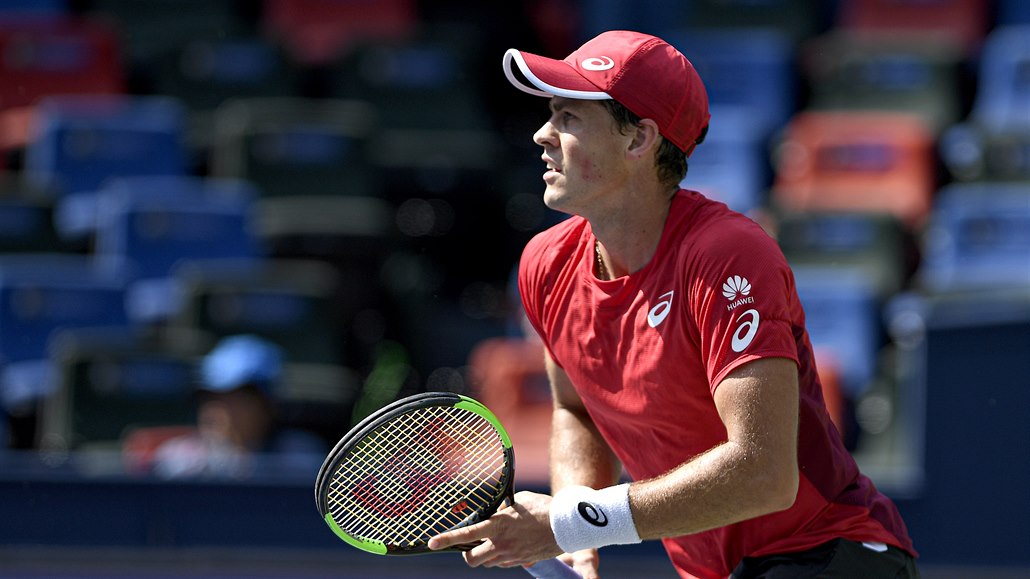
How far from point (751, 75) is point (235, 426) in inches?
161

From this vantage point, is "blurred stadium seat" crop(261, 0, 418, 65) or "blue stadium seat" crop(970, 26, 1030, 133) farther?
"blurred stadium seat" crop(261, 0, 418, 65)

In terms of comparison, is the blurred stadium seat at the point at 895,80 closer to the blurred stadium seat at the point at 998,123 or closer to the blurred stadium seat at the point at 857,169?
the blurred stadium seat at the point at 998,123

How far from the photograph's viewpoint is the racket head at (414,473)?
8.69ft

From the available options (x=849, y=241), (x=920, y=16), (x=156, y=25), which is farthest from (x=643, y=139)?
(x=156, y=25)

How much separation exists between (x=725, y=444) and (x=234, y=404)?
3.19 metres

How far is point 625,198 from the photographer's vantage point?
2.75 m

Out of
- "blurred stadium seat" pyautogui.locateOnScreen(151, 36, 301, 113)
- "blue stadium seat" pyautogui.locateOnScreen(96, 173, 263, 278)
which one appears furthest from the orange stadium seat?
"blurred stadium seat" pyautogui.locateOnScreen(151, 36, 301, 113)

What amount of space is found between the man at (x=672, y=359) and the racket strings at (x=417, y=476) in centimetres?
13

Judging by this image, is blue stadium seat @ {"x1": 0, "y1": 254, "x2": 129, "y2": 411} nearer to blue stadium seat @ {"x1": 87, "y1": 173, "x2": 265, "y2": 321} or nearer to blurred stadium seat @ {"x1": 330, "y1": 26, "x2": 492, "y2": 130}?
blue stadium seat @ {"x1": 87, "y1": 173, "x2": 265, "y2": 321}

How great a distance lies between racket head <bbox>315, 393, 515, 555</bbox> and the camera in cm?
265

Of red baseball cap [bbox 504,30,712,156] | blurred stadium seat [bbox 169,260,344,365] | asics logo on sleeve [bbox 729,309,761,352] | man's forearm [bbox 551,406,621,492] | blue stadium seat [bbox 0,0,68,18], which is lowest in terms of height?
blurred stadium seat [bbox 169,260,344,365]

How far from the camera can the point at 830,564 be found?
2746 millimetres

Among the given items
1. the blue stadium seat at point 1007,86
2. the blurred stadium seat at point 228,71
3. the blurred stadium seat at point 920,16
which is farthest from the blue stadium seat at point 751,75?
the blurred stadium seat at point 228,71

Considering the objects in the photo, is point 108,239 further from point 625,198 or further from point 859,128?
point 625,198
